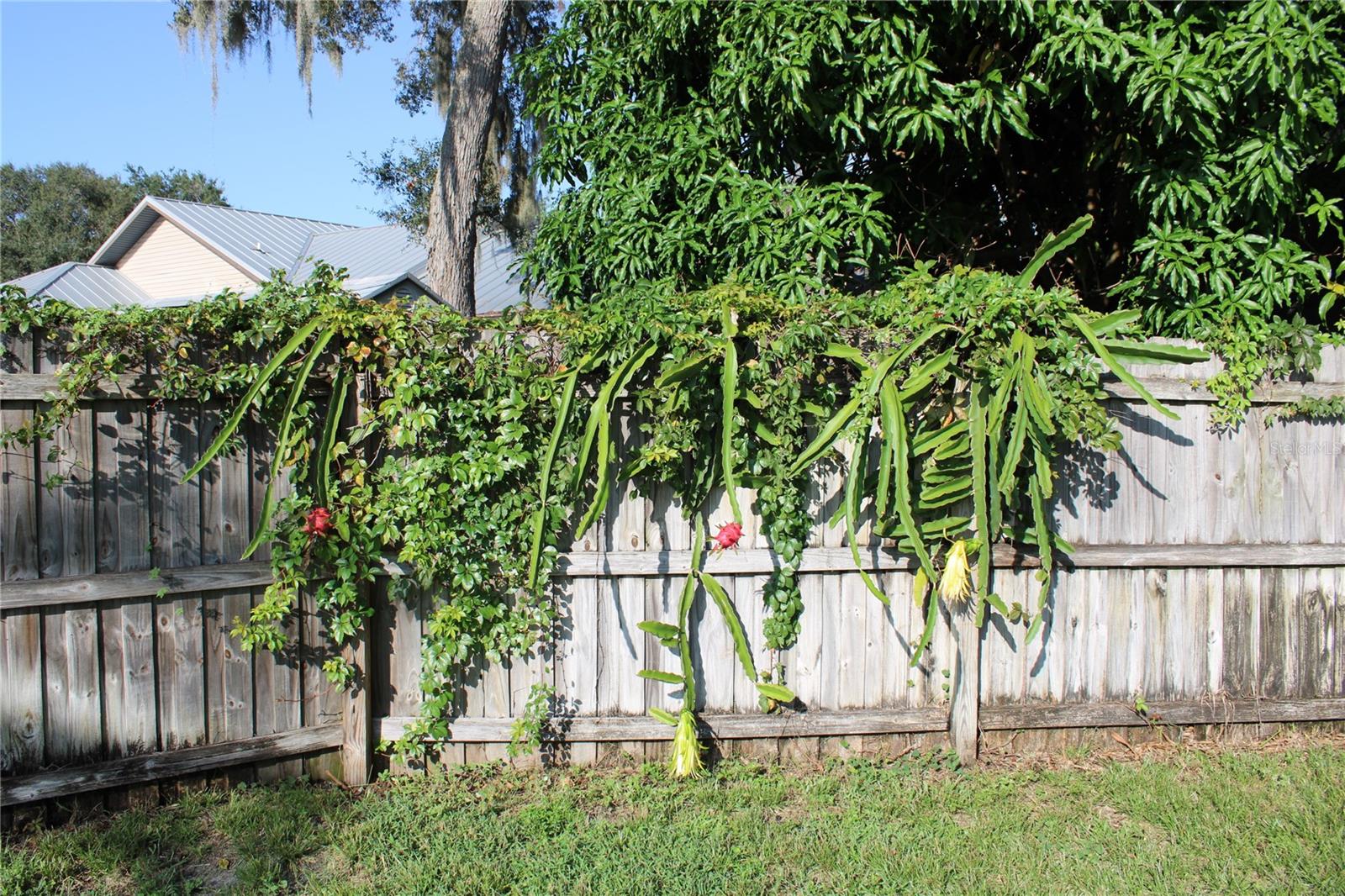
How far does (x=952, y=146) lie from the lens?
19.4 ft

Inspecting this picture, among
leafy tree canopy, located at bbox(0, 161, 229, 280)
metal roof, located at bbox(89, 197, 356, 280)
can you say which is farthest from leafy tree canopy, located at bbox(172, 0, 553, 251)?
leafy tree canopy, located at bbox(0, 161, 229, 280)

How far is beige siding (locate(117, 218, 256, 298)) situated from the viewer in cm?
2109

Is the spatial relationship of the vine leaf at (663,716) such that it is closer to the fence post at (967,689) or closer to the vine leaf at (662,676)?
the vine leaf at (662,676)

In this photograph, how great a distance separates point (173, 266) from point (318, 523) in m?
21.2

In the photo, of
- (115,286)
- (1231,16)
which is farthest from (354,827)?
(115,286)

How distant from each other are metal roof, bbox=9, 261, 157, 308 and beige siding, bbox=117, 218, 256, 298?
342 mm

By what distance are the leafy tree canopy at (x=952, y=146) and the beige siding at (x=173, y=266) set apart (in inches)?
666

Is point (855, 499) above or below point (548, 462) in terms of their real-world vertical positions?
below

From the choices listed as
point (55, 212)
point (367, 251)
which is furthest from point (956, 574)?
point (55, 212)

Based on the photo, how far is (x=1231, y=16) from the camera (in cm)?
449

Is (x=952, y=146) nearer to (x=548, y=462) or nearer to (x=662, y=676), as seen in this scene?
(x=548, y=462)

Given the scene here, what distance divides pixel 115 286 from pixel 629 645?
2161 cm

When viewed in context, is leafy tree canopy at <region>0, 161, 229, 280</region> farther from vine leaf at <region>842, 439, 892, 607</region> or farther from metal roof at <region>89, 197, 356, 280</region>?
vine leaf at <region>842, 439, 892, 607</region>

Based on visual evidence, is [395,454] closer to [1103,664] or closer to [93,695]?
[93,695]
